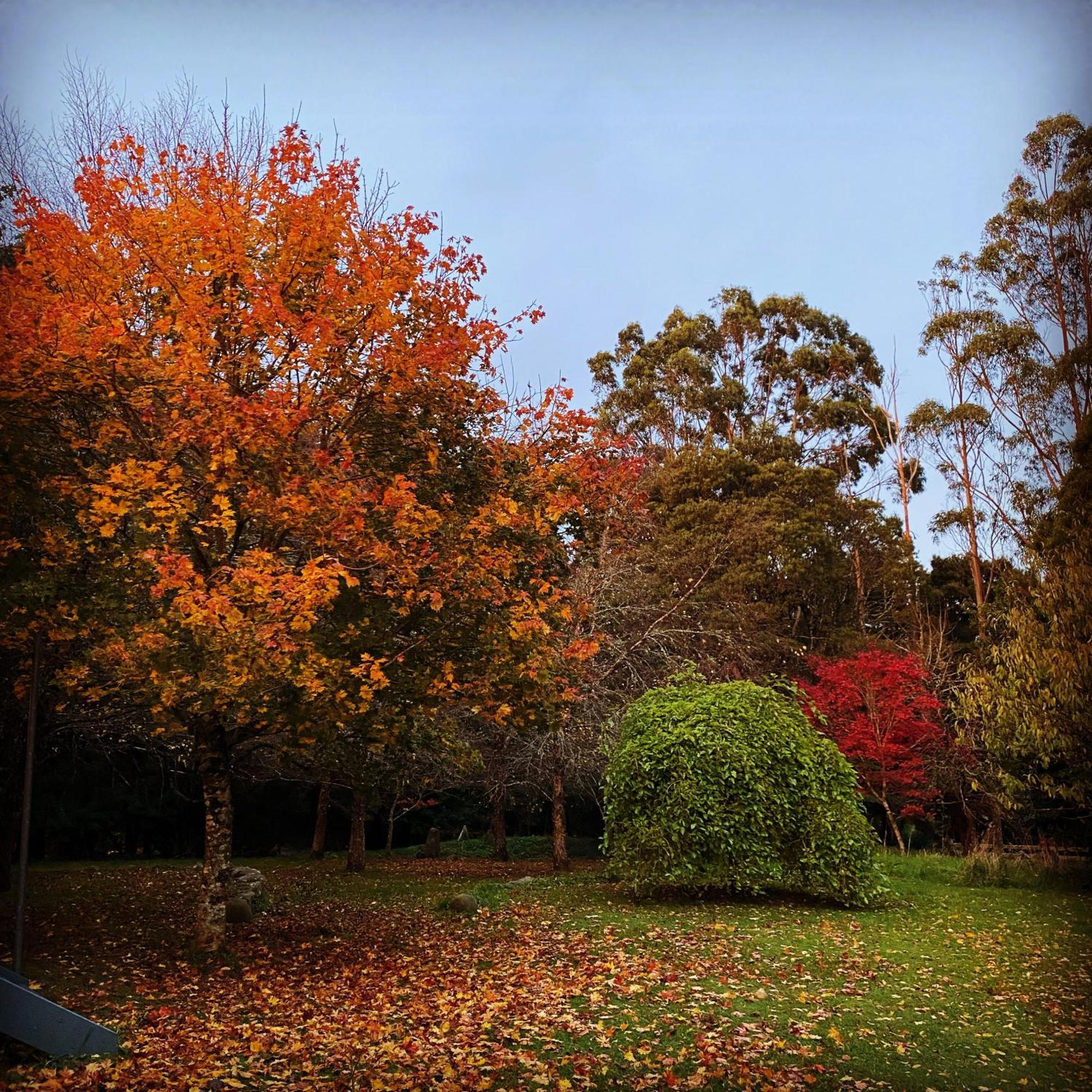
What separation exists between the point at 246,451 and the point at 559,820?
1188 cm

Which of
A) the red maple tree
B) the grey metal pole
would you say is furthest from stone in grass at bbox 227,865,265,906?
the red maple tree

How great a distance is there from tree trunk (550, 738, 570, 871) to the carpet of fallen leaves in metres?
5.08

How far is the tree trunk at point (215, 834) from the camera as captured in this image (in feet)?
27.1

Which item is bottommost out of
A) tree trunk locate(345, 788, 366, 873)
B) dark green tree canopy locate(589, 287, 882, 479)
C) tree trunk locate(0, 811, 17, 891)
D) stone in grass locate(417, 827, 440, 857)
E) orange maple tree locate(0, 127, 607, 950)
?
stone in grass locate(417, 827, 440, 857)

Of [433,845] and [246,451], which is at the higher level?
[246,451]

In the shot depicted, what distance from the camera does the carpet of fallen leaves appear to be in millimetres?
5164

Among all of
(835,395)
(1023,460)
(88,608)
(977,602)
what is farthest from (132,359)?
(835,395)

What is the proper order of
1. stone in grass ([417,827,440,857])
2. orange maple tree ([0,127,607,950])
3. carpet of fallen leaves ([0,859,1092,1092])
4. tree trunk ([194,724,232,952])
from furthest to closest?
1. stone in grass ([417,827,440,857])
2. tree trunk ([194,724,232,952])
3. orange maple tree ([0,127,607,950])
4. carpet of fallen leaves ([0,859,1092,1092])

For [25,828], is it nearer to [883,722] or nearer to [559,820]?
[559,820]

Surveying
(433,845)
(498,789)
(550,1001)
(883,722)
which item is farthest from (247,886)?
(883,722)

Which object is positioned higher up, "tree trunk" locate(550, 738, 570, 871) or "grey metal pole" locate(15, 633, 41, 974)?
"grey metal pole" locate(15, 633, 41, 974)

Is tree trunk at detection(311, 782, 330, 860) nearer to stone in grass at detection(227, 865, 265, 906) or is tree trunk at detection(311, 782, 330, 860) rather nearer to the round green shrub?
stone in grass at detection(227, 865, 265, 906)

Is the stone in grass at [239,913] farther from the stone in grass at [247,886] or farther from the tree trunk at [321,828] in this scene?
the tree trunk at [321,828]

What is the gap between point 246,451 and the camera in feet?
24.5
